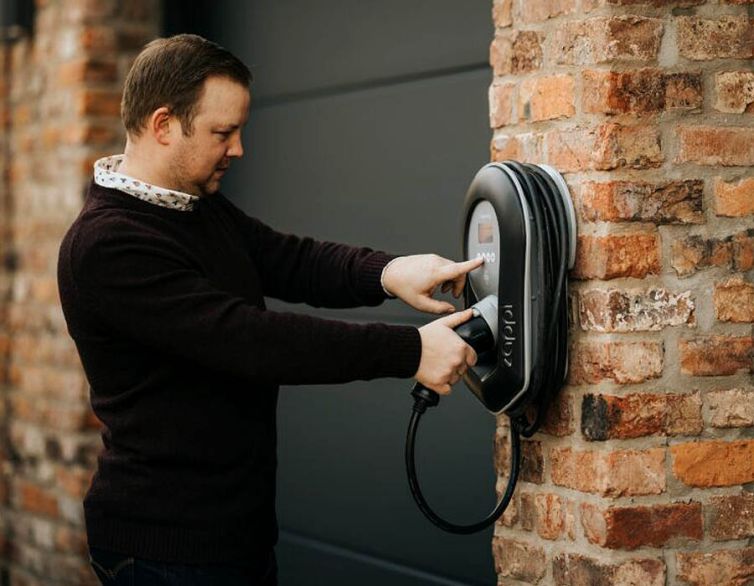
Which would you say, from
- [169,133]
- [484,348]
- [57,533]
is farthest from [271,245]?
[57,533]

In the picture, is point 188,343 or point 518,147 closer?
point 188,343

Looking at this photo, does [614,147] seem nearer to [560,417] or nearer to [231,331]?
[560,417]

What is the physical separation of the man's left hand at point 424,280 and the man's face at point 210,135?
0.39m

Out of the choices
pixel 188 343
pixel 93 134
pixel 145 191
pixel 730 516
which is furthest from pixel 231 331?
pixel 93 134

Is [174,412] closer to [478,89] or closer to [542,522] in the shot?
[542,522]

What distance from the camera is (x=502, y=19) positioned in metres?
2.68

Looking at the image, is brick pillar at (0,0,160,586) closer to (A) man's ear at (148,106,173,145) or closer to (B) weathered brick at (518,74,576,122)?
(A) man's ear at (148,106,173,145)

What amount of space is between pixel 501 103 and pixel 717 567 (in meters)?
0.95

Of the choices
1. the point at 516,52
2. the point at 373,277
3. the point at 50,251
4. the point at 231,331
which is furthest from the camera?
the point at 50,251

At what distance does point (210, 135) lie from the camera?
2557 mm

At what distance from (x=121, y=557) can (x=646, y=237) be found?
112 centimetres

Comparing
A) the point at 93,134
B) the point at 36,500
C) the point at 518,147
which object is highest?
the point at 93,134

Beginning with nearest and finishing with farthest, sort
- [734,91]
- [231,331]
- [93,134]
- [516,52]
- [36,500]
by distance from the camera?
[231,331] → [734,91] → [516,52] → [93,134] → [36,500]

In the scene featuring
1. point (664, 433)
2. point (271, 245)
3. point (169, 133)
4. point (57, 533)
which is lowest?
point (57, 533)
